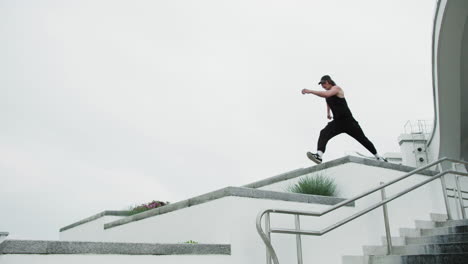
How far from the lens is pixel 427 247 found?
211 inches

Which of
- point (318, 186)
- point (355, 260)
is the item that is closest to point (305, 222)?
point (355, 260)

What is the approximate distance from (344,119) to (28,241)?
16.0ft

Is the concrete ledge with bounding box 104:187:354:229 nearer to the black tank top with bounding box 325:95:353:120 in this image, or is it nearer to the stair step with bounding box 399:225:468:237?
the stair step with bounding box 399:225:468:237

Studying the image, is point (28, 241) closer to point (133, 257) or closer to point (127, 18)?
point (133, 257)

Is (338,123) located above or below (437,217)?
above

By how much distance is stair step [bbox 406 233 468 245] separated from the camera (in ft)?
17.6

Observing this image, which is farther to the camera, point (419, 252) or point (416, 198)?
point (416, 198)

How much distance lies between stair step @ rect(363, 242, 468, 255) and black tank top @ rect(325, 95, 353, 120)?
2112 mm

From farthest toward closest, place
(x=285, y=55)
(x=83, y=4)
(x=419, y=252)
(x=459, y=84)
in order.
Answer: (x=285, y=55) < (x=459, y=84) < (x=83, y=4) < (x=419, y=252)

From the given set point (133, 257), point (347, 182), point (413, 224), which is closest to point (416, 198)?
point (413, 224)

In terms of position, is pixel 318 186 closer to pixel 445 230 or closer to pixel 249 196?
pixel 249 196

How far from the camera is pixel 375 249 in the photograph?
5.91 metres

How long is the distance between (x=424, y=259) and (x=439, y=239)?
0.96 metres

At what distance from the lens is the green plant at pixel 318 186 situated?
6.69m
